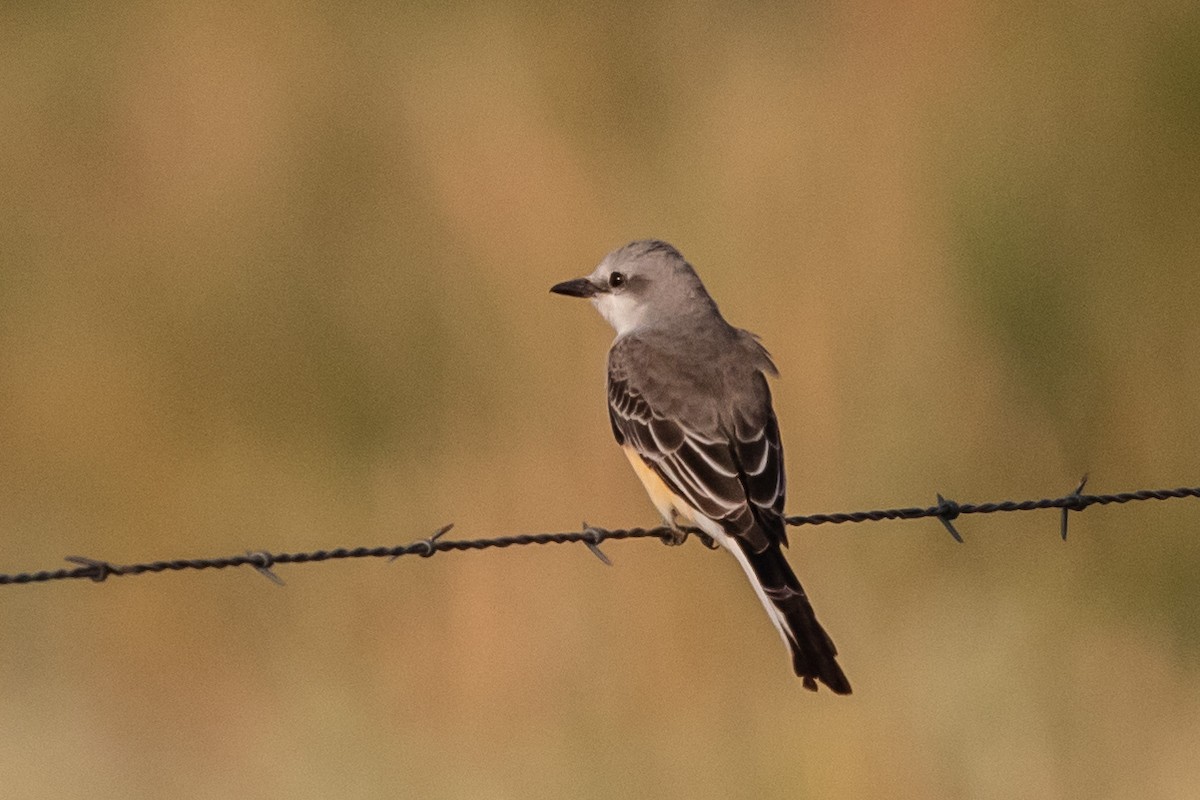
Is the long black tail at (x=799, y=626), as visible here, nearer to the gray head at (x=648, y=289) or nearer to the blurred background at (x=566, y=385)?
the blurred background at (x=566, y=385)

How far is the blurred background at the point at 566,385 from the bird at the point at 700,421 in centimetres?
76

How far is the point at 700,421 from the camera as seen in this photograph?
650 cm

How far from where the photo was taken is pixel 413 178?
30.8 ft

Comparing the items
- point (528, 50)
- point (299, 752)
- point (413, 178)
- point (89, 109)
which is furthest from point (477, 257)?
point (299, 752)

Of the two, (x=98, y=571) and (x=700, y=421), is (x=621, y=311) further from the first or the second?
(x=98, y=571)

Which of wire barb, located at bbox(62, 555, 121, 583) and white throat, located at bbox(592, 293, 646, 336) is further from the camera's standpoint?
white throat, located at bbox(592, 293, 646, 336)

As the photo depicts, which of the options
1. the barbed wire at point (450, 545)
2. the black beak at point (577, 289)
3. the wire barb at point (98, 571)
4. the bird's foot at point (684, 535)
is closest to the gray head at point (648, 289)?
the black beak at point (577, 289)

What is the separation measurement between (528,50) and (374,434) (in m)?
2.55

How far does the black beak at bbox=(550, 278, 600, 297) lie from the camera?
25.9 feet

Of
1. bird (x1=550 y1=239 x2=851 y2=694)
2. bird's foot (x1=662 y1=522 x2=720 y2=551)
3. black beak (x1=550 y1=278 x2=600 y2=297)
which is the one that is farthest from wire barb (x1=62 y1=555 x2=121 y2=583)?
black beak (x1=550 y1=278 x2=600 y2=297)

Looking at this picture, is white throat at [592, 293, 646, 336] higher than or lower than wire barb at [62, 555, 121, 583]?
higher

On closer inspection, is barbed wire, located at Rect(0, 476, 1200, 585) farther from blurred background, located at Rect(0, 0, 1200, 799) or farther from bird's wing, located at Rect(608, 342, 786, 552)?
blurred background, located at Rect(0, 0, 1200, 799)

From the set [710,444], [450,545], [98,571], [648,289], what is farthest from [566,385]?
[98,571]

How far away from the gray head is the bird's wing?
0.58 meters
